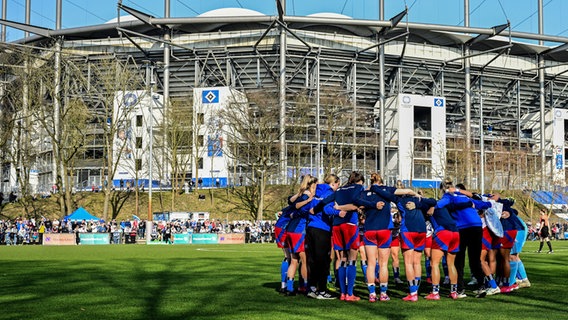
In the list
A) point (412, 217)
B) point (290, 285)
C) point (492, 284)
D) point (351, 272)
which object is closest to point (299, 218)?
point (290, 285)

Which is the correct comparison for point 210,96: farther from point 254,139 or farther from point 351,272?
point 351,272

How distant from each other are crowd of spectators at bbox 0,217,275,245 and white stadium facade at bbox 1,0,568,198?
53.0ft

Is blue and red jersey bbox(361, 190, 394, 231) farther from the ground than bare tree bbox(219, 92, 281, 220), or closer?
closer

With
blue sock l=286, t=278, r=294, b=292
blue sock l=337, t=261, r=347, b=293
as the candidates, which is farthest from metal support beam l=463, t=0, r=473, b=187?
blue sock l=337, t=261, r=347, b=293

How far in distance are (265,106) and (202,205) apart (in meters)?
11.4

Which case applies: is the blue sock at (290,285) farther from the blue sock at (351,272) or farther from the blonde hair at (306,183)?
the blonde hair at (306,183)

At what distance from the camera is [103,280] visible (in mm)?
15695

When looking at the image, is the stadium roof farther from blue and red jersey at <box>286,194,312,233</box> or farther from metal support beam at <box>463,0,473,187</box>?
blue and red jersey at <box>286,194,312,233</box>

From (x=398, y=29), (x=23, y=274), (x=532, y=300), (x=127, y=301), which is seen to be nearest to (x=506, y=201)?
(x=532, y=300)

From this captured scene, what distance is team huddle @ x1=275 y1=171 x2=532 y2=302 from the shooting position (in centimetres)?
1191

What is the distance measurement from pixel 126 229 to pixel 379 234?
138ft

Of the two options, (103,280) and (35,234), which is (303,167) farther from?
(103,280)

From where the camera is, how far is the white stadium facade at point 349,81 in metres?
74.6

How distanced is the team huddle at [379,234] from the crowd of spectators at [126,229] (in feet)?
120
